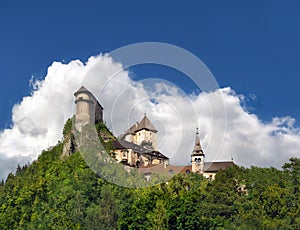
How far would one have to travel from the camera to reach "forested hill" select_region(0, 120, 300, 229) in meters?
39.7

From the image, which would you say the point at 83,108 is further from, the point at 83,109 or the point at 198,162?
the point at 198,162

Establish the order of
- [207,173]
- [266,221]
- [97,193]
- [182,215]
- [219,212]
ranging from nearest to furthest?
1. [182,215]
2. [266,221]
3. [219,212]
4. [97,193]
5. [207,173]

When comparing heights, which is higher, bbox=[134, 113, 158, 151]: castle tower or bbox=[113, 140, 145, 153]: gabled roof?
bbox=[113, 140, 145, 153]: gabled roof

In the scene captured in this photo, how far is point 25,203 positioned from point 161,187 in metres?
14.3

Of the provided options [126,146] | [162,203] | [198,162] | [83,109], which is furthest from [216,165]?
[162,203]

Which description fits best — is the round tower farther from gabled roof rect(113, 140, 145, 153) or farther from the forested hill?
the forested hill

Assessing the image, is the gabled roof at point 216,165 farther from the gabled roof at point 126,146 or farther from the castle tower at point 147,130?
the castle tower at point 147,130

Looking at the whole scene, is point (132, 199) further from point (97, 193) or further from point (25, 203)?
point (25, 203)

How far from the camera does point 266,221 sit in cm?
4169

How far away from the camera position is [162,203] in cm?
3988

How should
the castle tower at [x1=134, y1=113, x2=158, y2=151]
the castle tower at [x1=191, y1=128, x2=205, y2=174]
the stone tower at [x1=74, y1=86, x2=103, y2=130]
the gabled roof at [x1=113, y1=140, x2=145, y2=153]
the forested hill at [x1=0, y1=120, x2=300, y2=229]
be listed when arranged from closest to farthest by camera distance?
the castle tower at [x1=134, y1=113, x2=158, y2=151] < the forested hill at [x1=0, y1=120, x2=300, y2=229] < the gabled roof at [x1=113, y1=140, x2=145, y2=153] < the stone tower at [x1=74, y1=86, x2=103, y2=130] < the castle tower at [x1=191, y1=128, x2=205, y2=174]

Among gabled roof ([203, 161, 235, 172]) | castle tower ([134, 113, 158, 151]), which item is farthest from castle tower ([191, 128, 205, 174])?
castle tower ([134, 113, 158, 151])

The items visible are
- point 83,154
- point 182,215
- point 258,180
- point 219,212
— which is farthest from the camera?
point 83,154

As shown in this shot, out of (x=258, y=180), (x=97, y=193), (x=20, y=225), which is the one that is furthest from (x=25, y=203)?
(x=258, y=180)
